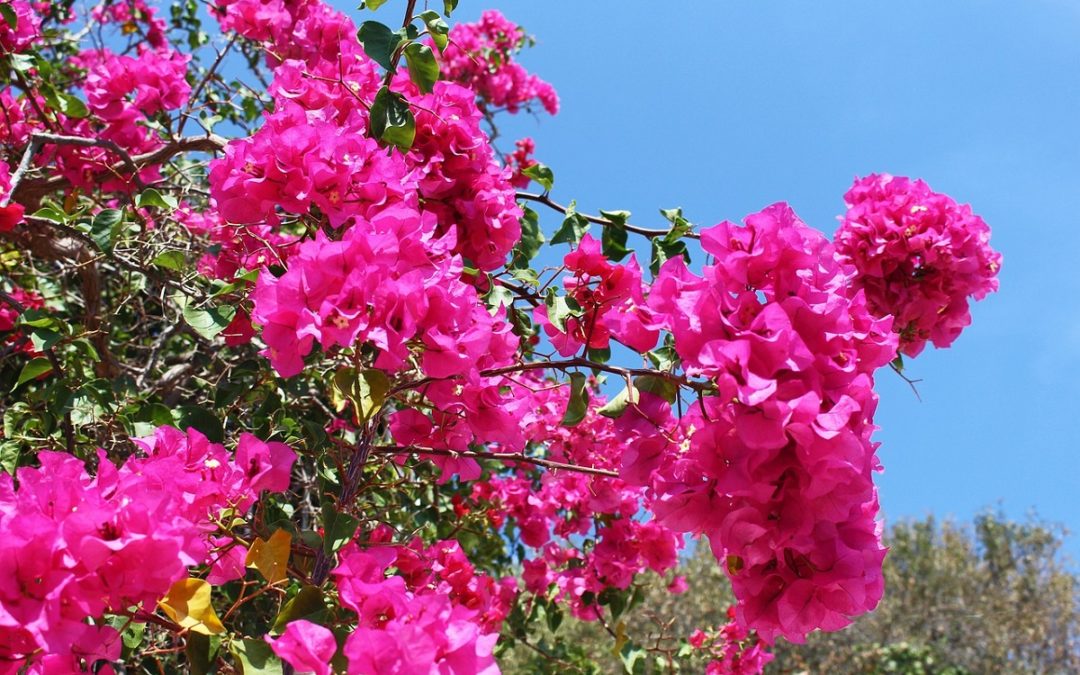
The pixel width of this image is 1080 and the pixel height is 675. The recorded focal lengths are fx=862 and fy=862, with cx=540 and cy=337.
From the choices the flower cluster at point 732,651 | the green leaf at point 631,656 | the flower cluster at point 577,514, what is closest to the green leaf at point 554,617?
the flower cluster at point 577,514

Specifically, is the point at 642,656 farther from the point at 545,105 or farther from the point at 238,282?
the point at 545,105

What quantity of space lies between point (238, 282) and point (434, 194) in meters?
0.47

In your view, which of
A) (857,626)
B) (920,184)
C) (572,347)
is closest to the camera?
(572,347)

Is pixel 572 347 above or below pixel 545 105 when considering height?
below

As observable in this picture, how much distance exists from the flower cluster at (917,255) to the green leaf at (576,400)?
1.38m

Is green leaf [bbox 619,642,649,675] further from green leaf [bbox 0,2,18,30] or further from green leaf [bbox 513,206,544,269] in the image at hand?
green leaf [bbox 0,2,18,30]

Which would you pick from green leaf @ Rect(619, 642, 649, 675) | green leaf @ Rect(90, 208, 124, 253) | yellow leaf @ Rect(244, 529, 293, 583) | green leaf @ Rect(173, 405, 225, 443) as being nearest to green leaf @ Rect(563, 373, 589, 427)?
yellow leaf @ Rect(244, 529, 293, 583)

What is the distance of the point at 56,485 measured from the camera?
103 cm

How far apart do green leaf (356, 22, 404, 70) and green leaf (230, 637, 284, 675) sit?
3.48 ft

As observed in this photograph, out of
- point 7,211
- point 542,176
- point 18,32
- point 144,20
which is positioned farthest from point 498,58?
point 7,211

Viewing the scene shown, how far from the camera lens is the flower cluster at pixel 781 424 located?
1.09 meters

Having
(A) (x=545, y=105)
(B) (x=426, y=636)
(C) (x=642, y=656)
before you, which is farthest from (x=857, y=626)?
(B) (x=426, y=636)

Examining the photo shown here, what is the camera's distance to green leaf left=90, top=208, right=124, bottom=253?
2.04 m

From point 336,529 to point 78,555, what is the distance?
1.83ft
